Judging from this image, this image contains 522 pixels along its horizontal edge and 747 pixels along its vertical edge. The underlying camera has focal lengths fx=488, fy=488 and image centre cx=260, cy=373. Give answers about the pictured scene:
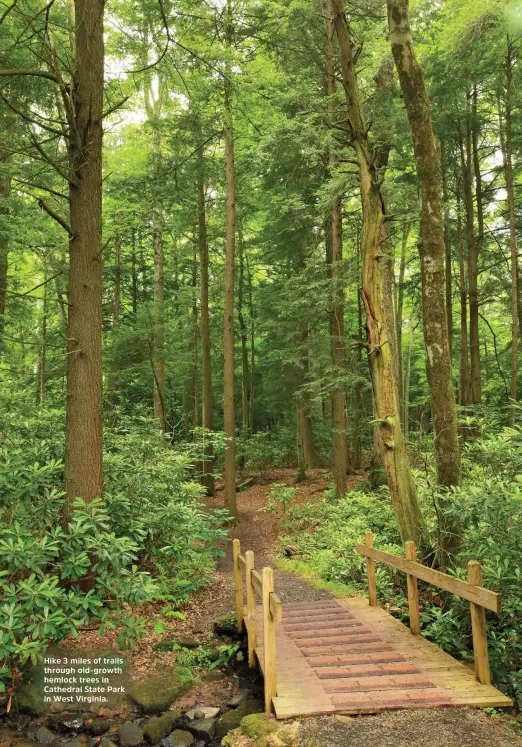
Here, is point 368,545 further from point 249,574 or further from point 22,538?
point 22,538

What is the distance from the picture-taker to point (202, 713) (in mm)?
5023

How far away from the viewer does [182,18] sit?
800 centimetres

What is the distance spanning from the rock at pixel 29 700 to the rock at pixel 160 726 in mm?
1143

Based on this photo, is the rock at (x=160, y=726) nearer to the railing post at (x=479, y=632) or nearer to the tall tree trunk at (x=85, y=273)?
the tall tree trunk at (x=85, y=273)

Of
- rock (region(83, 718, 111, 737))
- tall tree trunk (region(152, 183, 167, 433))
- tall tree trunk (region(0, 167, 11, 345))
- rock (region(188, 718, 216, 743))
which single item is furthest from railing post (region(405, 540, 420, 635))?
tall tree trunk (region(152, 183, 167, 433))

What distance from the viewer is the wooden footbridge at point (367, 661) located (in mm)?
4270

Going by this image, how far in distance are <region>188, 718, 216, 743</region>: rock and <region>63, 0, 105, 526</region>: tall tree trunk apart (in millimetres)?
2572

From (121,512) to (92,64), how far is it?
18.6 feet

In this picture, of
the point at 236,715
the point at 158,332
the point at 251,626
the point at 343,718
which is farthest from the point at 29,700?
the point at 158,332

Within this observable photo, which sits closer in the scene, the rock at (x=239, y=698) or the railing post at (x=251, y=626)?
the rock at (x=239, y=698)

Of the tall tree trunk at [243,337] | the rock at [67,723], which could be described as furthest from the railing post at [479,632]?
the tall tree trunk at [243,337]

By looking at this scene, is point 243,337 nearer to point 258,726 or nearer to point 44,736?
point 44,736

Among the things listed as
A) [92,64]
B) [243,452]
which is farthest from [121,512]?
[243,452]

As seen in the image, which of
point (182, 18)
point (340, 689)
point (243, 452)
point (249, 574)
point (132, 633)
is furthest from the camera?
point (243, 452)
